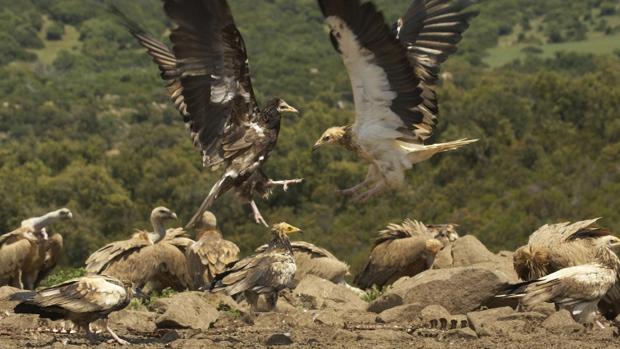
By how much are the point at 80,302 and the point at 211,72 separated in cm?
281

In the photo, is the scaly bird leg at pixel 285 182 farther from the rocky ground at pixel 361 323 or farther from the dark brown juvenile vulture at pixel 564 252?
the dark brown juvenile vulture at pixel 564 252

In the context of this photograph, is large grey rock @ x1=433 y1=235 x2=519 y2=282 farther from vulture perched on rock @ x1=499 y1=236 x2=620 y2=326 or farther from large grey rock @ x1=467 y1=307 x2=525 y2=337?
large grey rock @ x1=467 y1=307 x2=525 y2=337

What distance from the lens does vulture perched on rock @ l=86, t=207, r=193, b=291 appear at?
13.9 meters

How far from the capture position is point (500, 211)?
38.8m

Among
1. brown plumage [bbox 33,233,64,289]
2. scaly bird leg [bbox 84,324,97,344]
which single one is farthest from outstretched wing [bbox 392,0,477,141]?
brown plumage [bbox 33,233,64,289]

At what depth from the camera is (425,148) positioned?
1242 centimetres

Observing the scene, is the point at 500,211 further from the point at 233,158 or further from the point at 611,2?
the point at 611,2

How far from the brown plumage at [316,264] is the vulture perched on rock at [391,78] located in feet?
7.72

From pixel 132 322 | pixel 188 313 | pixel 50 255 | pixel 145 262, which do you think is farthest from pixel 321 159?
pixel 188 313

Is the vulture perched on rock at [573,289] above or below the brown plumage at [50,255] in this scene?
above

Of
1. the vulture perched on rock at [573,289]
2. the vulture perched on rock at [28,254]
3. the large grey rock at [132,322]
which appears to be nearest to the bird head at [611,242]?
the vulture perched on rock at [573,289]

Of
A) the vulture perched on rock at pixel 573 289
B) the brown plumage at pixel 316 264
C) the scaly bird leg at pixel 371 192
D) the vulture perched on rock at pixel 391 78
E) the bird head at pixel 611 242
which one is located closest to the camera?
the vulture perched on rock at pixel 573 289

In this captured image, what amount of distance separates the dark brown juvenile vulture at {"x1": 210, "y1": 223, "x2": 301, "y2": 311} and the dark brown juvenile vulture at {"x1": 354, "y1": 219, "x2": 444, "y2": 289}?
3962mm

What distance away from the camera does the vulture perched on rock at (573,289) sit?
10.8 metres
